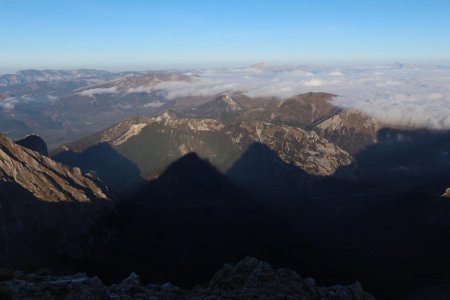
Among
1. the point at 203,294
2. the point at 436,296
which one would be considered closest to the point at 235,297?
the point at 203,294

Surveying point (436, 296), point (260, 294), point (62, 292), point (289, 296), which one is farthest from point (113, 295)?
point (436, 296)

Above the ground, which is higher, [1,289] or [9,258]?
[1,289]

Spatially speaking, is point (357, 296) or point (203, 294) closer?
point (203, 294)

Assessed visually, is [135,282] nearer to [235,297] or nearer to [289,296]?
[235,297]

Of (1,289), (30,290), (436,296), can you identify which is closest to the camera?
(1,289)

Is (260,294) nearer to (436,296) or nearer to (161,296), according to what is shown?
(161,296)

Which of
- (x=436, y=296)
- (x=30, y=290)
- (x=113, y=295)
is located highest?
(x=30, y=290)

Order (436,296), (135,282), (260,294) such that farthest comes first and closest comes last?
(436,296) < (135,282) < (260,294)
